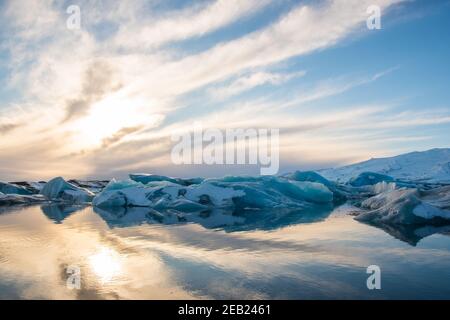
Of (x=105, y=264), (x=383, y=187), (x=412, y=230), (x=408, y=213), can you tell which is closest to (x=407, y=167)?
(x=383, y=187)

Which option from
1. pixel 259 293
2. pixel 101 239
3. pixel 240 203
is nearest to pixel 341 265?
pixel 259 293

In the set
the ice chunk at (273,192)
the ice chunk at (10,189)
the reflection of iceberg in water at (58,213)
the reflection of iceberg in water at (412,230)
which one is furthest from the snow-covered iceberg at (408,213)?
the ice chunk at (10,189)

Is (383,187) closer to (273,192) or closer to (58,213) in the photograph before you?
(273,192)

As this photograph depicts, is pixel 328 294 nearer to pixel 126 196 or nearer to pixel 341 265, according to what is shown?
pixel 341 265

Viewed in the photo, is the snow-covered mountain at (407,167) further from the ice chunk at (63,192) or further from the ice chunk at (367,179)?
the ice chunk at (63,192)

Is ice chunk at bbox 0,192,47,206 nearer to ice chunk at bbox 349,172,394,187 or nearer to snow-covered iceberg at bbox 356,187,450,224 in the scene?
snow-covered iceberg at bbox 356,187,450,224
